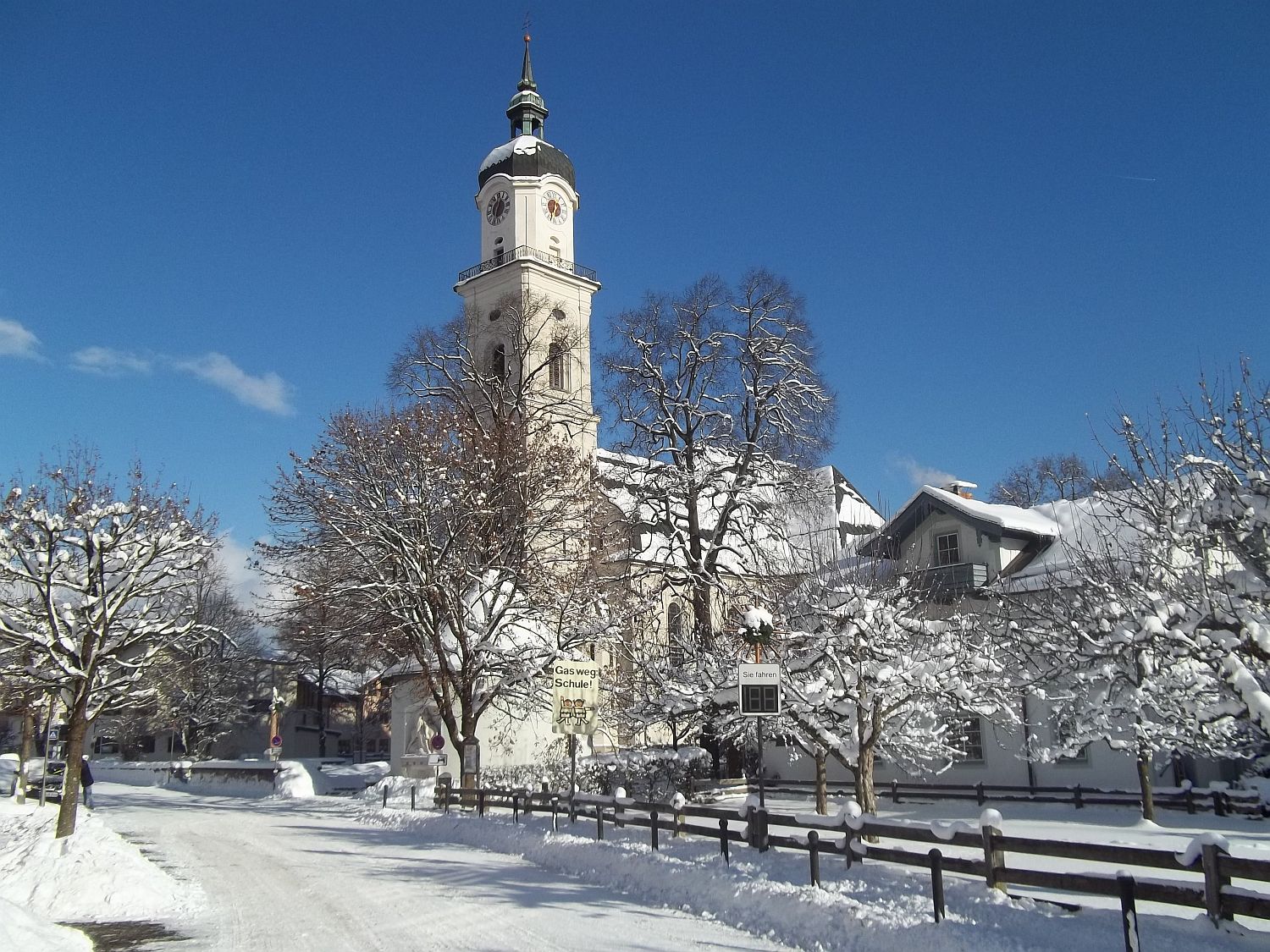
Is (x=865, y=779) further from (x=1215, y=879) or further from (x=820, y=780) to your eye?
(x=1215, y=879)

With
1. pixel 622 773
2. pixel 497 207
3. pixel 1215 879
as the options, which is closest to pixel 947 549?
pixel 622 773

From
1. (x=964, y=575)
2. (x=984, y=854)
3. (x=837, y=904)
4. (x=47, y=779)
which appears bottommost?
(x=47, y=779)

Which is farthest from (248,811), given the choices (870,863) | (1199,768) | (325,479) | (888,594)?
(1199,768)

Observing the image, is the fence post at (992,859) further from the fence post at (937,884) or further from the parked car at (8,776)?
the parked car at (8,776)

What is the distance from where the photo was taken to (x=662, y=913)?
12922mm

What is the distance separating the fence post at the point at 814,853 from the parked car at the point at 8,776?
1417 inches

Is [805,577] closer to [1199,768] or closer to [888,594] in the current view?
[888,594]

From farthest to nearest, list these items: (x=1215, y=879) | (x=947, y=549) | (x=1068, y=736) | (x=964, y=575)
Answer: (x=947, y=549) → (x=964, y=575) → (x=1068, y=736) → (x=1215, y=879)

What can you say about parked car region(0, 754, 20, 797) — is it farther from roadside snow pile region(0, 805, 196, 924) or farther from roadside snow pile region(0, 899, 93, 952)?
roadside snow pile region(0, 899, 93, 952)

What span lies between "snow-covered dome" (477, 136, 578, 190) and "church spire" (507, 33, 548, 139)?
97.1 inches

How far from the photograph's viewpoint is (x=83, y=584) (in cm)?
2072

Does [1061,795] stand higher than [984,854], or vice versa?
[984,854]

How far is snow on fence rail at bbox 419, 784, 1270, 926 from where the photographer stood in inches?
358

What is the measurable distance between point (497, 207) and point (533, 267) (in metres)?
5.03
